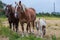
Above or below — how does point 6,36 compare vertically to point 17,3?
below

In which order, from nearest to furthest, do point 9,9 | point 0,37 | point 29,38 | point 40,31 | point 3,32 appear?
point 29,38, point 0,37, point 3,32, point 40,31, point 9,9

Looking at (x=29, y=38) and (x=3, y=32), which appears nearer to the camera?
(x=29, y=38)

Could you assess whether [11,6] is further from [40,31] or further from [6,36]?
[6,36]

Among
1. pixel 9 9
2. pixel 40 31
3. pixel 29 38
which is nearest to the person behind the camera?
pixel 29 38

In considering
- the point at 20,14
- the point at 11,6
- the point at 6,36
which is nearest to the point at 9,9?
the point at 11,6

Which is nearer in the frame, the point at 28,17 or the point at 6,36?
the point at 6,36

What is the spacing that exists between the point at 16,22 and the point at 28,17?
5.76ft

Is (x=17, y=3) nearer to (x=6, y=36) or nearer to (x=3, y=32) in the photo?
(x=3, y=32)

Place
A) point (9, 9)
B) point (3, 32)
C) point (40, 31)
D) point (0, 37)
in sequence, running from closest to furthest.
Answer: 1. point (0, 37)
2. point (3, 32)
3. point (40, 31)
4. point (9, 9)

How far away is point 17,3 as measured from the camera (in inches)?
637

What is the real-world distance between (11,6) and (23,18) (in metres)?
2.07

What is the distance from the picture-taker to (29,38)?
1120 cm

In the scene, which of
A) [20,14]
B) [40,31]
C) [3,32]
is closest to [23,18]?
[20,14]

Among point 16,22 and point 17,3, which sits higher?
point 17,3
